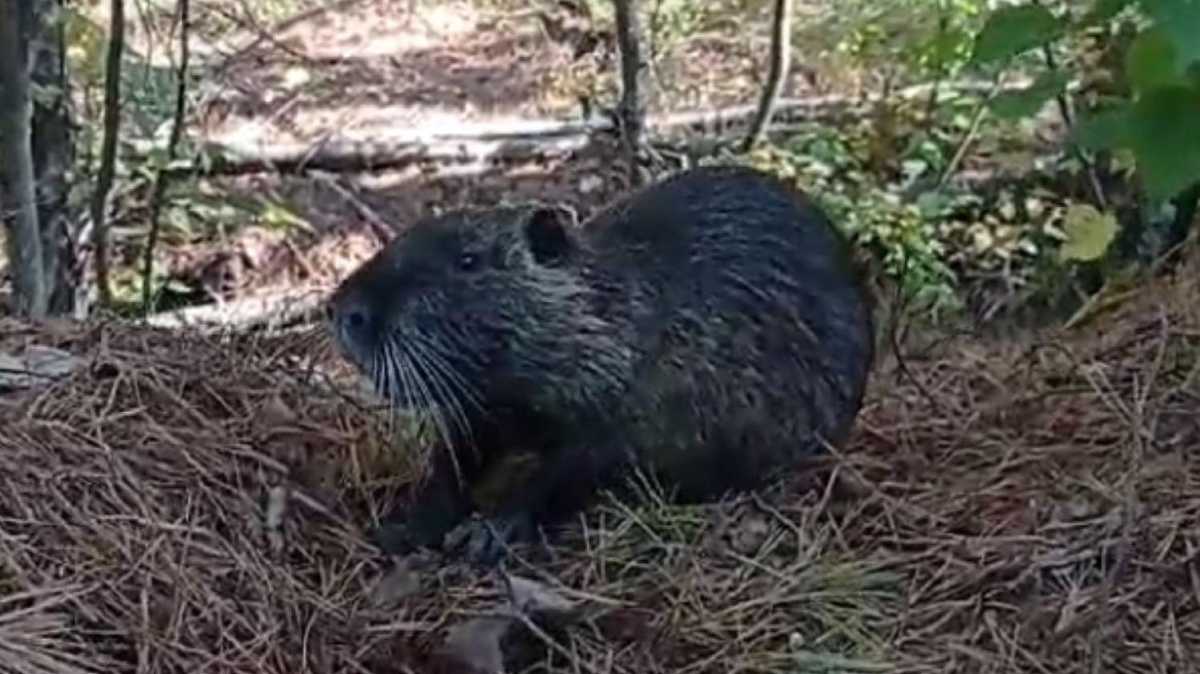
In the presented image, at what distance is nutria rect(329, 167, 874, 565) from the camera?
9.88 feet

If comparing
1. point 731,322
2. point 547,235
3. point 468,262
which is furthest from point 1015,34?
point 468,262

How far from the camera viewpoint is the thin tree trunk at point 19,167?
16.1 ft

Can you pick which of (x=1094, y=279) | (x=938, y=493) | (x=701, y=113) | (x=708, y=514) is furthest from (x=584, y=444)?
(x=701, y=113)

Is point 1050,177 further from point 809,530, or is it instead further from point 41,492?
point 41,492

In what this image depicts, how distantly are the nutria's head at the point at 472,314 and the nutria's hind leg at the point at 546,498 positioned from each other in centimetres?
10

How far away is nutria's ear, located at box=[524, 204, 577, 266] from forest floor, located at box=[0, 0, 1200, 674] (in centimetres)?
39

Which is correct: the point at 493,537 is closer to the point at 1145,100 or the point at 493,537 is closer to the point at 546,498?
the point at 546,498

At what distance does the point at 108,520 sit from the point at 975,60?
1.47m

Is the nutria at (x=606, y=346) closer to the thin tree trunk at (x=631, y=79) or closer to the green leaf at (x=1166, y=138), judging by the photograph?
the green leaf at (x=1166, y=138)

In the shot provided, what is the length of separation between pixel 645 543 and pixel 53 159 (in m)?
2.81

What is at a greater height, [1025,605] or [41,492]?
[41,492]

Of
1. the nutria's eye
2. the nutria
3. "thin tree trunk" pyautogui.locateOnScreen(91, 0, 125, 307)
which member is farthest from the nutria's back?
"thin tree trunk" pyautogui.locateOnScreen(91, 0, 125, 307)

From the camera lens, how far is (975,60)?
3.30m

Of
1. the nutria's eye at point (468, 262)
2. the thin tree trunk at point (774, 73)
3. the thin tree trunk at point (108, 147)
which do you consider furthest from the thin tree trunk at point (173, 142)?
the nutria's eye at point (468, 262)
